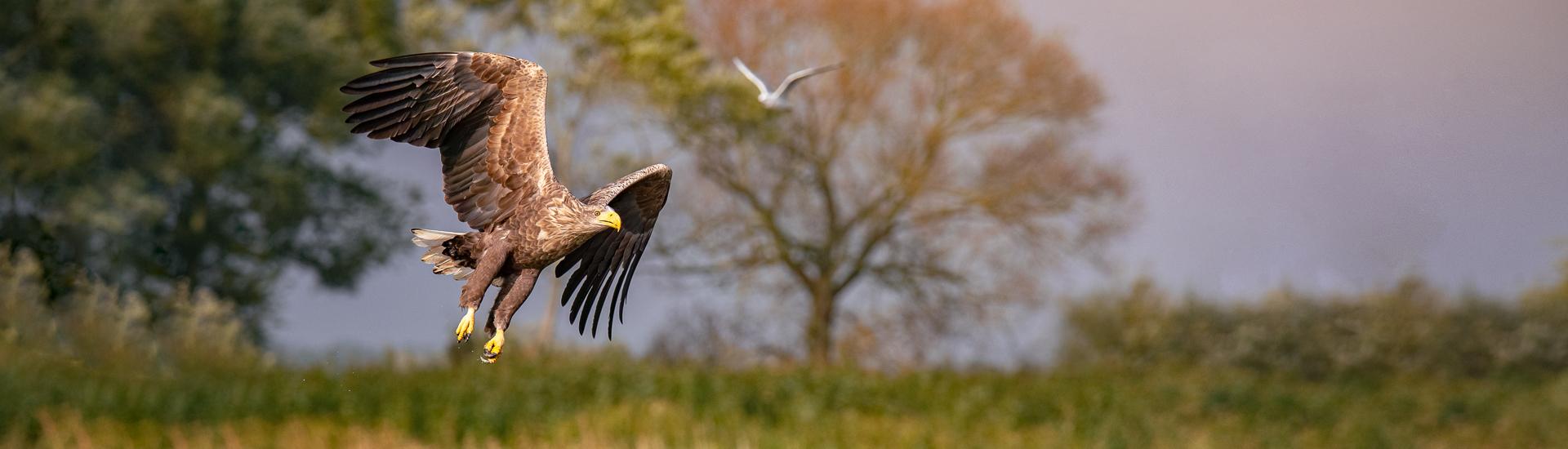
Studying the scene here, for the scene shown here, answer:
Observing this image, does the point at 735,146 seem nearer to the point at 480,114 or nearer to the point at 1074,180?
the point at 1074,180

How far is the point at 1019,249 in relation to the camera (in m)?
23.8

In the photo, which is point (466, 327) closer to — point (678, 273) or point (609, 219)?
point (609, 219)

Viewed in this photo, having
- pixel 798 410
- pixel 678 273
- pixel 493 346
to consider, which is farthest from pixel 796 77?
pixel 678 273

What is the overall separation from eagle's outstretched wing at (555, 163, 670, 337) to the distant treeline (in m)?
22.4

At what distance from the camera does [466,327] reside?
828 millimetres

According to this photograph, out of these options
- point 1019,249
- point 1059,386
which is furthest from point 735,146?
point 1059,386

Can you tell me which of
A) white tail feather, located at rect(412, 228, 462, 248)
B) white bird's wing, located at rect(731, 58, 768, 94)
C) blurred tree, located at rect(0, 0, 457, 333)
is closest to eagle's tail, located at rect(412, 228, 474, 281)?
white tail feather, located at rect(412, 228, 462, 248)

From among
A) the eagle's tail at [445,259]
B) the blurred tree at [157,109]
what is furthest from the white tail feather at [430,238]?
the blurred tree at [157,109]

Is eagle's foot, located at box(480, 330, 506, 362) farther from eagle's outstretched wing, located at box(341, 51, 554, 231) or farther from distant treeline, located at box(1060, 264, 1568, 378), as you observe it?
distant treeline, located at box(1060, 264, 1568, 378)

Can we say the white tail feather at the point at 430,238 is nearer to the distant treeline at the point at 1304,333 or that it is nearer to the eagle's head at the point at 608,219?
the eagle's head at the point at 608,219

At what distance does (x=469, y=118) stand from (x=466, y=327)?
0.24 metres

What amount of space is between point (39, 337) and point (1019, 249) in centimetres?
2225

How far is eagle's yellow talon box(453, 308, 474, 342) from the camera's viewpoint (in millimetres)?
824

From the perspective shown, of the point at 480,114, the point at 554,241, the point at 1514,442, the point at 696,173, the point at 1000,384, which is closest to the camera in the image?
the point at 554,241
